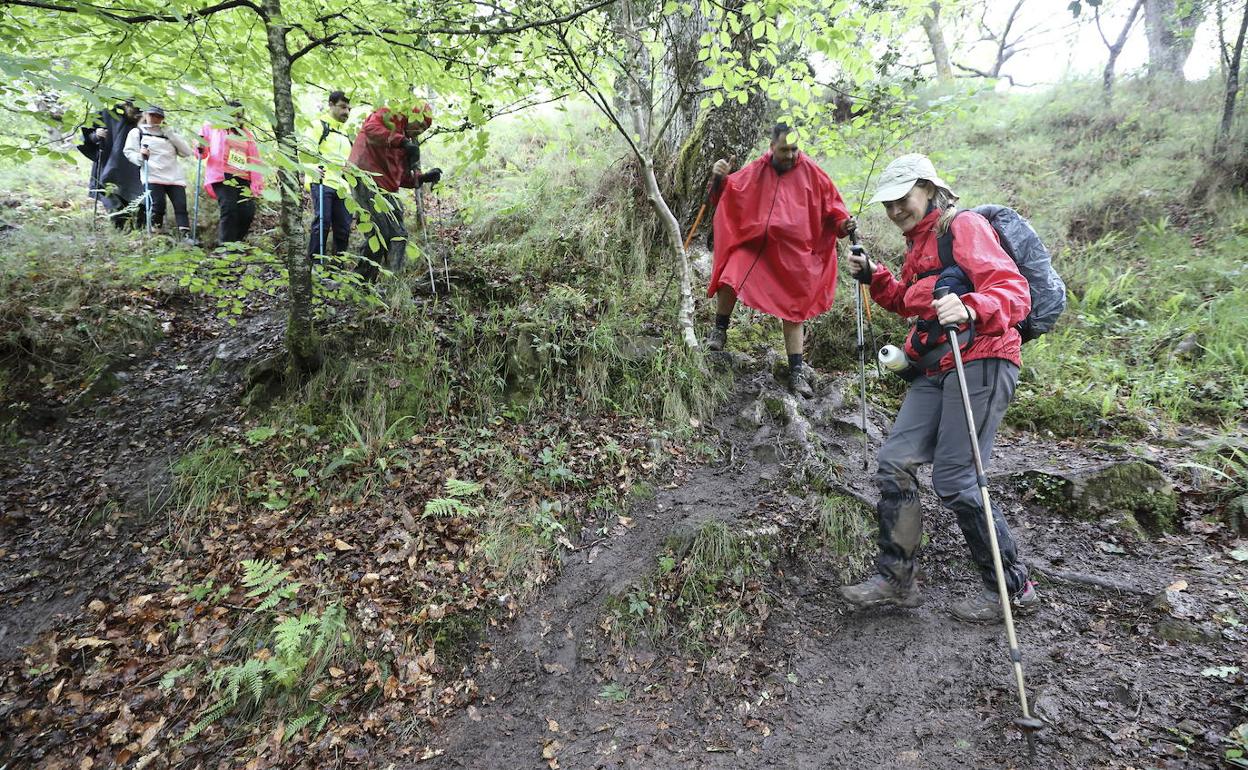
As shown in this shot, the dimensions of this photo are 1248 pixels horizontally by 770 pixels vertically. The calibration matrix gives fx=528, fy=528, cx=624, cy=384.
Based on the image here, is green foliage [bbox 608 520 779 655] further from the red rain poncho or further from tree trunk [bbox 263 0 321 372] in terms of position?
tree trunk [bbox 263 0 321 372]

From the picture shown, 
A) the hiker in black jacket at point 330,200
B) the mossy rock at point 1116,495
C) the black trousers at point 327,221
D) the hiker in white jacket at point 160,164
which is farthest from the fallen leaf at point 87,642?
the mossy rock at point 1116,495

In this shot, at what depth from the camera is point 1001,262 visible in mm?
2936

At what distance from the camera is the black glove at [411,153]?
5930mm

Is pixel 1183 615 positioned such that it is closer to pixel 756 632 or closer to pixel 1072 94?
pixel 756 632

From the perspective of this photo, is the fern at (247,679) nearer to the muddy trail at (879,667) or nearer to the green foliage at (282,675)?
the green foliage at (282,675)

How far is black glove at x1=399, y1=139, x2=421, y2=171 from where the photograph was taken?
5930 millimetres

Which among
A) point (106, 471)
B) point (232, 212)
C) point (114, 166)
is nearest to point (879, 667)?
point (106, 471)

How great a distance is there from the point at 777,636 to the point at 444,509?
2.59 m

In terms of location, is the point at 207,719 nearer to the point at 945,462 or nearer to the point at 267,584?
the point at 267,584

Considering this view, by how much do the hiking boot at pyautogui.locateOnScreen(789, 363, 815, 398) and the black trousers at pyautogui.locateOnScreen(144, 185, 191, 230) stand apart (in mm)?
8464

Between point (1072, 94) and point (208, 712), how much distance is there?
55.6 feet

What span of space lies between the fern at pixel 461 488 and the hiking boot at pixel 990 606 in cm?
354

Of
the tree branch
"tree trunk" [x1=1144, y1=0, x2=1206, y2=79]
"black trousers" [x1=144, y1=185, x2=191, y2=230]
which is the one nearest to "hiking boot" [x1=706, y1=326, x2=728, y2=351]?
the tree branch

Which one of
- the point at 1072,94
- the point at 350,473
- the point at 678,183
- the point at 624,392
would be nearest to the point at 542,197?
the point at 678,183
